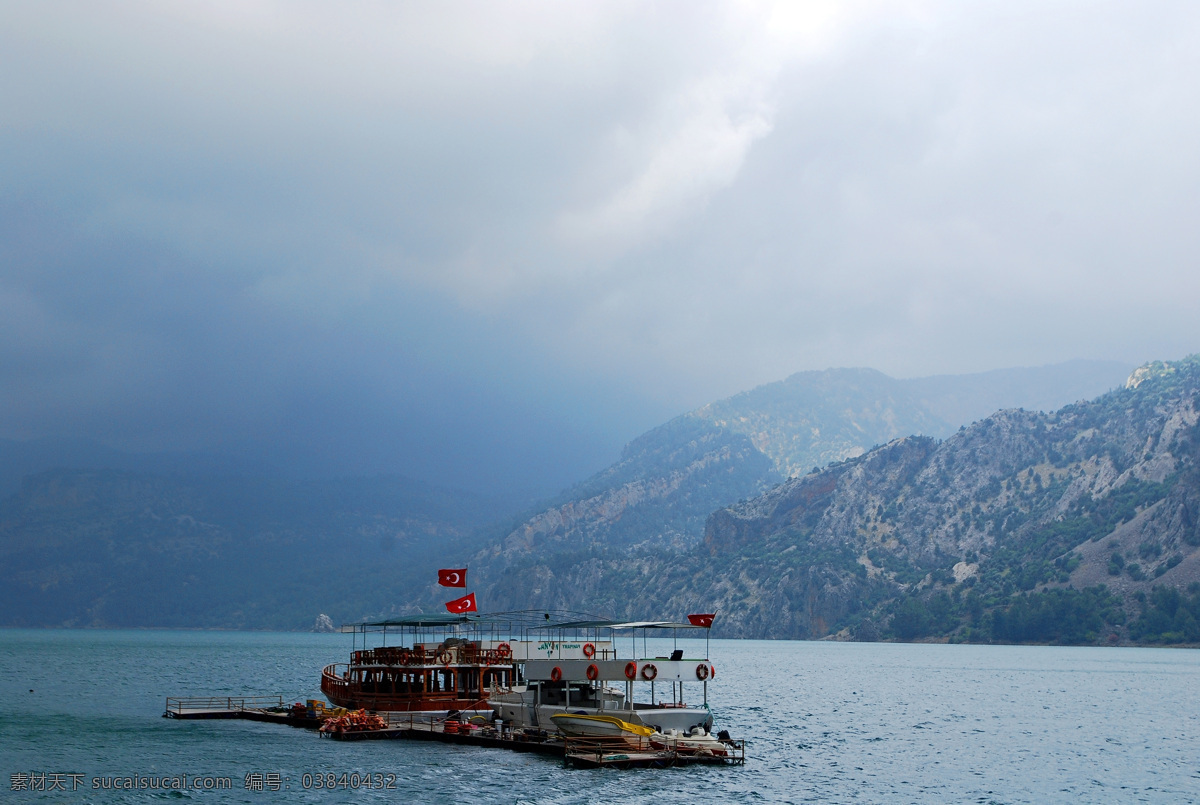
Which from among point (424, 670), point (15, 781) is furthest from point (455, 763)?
point (15, 781)

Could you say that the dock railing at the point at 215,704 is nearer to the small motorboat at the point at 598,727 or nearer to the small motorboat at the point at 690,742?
the small motorboat at the point at 598,727

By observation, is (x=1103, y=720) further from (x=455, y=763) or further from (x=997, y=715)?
(x=455, y=763)

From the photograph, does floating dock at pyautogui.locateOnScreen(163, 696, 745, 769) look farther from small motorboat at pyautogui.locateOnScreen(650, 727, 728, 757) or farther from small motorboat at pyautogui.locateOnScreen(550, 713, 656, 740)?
small motorboat at pyautogui.locateOnScreen(550, 713, 656, 740)

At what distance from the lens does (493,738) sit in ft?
270

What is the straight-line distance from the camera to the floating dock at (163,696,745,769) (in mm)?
73250

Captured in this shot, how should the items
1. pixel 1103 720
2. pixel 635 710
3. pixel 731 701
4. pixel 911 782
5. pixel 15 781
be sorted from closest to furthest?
pixel 15 781, pixel 911 782, pixel 635 710, pixel 1103 720, pixel 731 701

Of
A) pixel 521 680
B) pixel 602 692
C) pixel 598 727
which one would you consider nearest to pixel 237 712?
pixel 521 680

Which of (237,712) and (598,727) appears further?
(237,712)

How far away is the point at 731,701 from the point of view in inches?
5448

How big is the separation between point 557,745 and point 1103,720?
71.2 meters

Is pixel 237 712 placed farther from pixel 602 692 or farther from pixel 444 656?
pixel 602 692

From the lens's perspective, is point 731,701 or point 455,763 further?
point 731,701

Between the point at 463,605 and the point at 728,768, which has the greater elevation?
the point at 463,605

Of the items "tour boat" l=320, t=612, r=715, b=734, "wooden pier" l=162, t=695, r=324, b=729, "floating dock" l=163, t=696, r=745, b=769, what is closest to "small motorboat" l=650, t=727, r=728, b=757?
"floating dock" l=163, t=696, r=745, b=769
